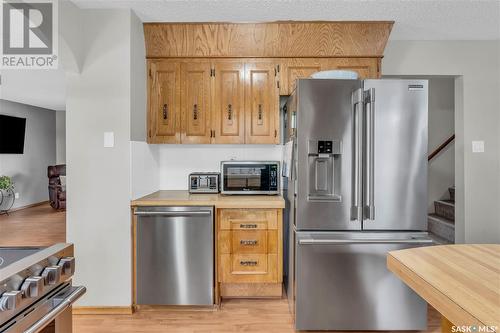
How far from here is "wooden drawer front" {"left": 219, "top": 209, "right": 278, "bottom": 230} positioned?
92.7 inches

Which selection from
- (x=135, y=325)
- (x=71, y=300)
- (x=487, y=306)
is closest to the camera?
(x=487, y=306)

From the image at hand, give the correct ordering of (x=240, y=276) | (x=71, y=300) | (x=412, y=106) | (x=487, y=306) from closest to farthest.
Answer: (x=487, y=306)
(x=71, y=300)
(x=412, y=106)
(x=240, y=276)

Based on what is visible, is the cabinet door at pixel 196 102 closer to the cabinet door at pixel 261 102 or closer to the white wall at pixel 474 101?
the cabinet door at pixel 261 102

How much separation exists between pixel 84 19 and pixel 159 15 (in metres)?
0.58

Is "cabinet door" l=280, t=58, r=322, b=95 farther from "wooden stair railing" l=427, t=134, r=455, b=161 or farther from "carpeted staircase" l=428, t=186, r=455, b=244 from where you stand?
"wooden stair railing" l=427, t=134, r=455, b=161

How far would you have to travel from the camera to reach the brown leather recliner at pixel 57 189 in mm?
6344

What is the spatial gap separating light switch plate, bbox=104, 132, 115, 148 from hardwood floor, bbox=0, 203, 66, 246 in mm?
2611

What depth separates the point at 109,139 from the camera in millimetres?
2332

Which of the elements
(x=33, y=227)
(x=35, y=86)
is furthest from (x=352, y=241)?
(x=35, y=86)

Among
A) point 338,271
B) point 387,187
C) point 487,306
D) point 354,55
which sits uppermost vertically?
point 354,55

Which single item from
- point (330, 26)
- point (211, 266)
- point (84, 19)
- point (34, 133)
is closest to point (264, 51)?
point (330, 26)

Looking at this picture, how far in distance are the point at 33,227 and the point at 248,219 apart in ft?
15.0

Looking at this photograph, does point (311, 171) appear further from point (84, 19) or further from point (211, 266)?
point (84, 19)

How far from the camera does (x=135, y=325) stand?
2.20 m
